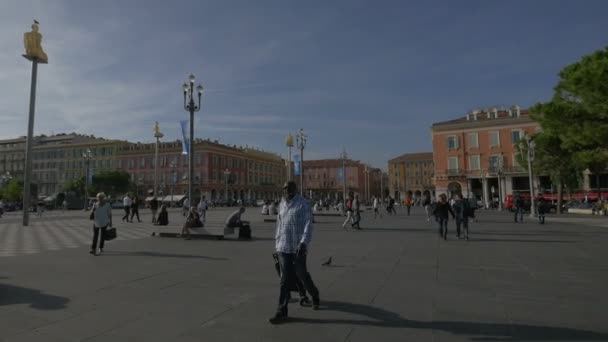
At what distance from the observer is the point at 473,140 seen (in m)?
56.8

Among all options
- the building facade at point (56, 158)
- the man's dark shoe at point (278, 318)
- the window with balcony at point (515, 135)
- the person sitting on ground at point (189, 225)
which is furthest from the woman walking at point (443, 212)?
the building facade at point (56, 158)

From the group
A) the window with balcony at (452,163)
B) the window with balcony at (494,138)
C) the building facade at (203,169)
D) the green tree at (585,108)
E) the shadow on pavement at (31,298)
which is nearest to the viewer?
the shadow on pavement at (31,298)

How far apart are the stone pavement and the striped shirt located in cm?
79

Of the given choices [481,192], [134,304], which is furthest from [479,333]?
[481,192]

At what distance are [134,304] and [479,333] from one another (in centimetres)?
394

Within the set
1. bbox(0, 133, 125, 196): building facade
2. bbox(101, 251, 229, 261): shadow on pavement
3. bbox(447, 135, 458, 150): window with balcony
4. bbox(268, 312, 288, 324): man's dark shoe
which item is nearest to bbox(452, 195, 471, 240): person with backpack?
bbox(101, 251, 229, 261): shadow on pavement

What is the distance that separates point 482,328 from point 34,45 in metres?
25.9

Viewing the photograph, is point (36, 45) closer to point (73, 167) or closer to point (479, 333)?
point (479, 333)

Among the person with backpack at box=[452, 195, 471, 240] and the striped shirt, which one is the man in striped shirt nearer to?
the striped shirt

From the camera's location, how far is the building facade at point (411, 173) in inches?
4026

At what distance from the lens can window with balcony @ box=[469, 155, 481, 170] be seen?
56625 millimetres

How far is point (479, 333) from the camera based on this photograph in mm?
3854

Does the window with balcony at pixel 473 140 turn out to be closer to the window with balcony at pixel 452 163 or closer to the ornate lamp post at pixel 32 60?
the window with balcony at pixel 452 163

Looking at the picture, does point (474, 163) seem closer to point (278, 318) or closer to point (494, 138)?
point (494, 138)
